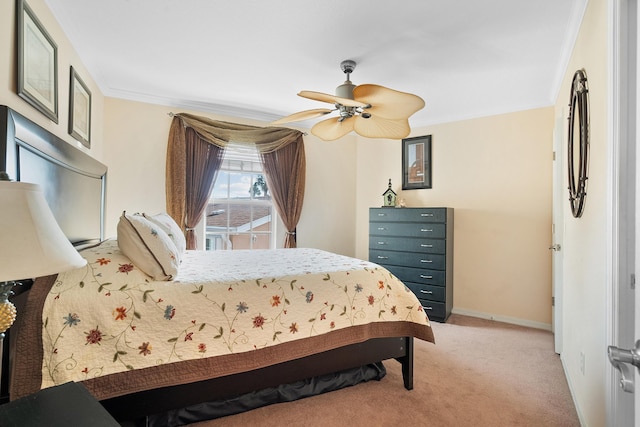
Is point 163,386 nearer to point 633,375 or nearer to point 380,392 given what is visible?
point 380,392

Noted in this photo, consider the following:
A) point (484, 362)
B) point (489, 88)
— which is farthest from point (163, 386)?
point (489, 88)

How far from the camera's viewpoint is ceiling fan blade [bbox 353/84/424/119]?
2.05 m

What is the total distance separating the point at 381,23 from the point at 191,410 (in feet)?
8.54

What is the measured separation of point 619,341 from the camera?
1177 millimetres

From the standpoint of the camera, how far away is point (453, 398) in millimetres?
2053

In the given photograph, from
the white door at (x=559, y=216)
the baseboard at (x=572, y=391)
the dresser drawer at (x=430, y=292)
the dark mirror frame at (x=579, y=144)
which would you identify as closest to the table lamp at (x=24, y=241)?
the dark mirror frame at (x=579, y=144)

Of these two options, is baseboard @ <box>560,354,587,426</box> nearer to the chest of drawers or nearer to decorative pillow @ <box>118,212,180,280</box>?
the chest of drawers

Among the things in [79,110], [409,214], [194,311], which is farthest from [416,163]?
[79,110]

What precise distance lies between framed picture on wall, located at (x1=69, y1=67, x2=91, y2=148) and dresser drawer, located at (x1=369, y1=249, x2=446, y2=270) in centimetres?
318

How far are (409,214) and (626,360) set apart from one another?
3227 mm

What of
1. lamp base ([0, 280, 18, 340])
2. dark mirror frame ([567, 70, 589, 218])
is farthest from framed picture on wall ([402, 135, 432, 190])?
lamp base ([0, 280, 18, 340])

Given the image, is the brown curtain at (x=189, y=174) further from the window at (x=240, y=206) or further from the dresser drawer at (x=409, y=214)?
the dresser drawer at (x=409, y=214)

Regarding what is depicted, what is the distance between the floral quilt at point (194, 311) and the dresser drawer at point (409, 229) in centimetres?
161

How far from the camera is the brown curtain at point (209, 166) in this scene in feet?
12.0
